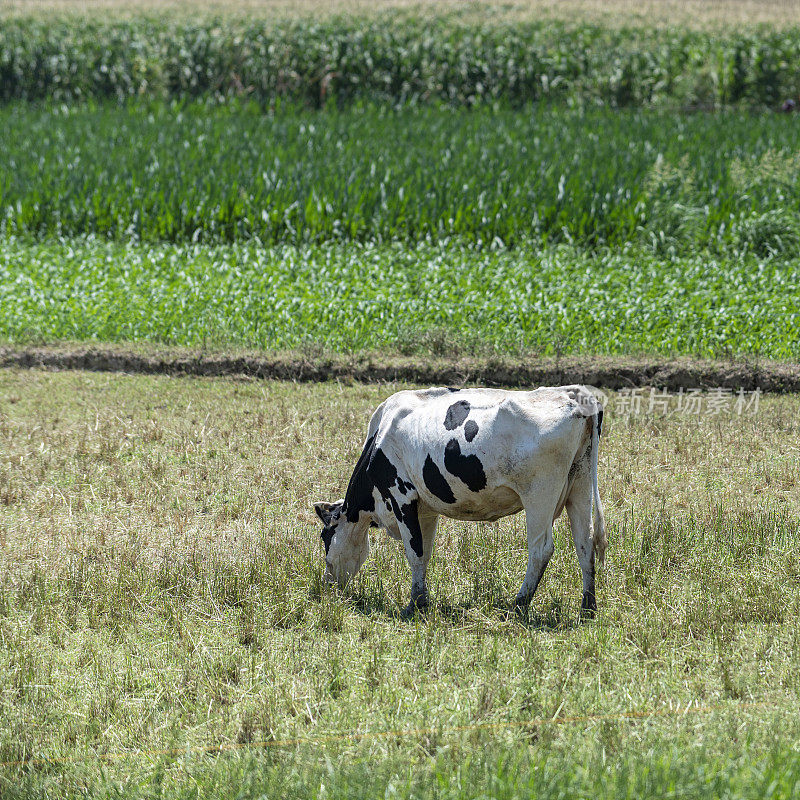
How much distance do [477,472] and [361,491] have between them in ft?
2.68

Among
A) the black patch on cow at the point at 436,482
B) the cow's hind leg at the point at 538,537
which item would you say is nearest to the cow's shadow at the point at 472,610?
the cow's hind leg at the point at 538,537

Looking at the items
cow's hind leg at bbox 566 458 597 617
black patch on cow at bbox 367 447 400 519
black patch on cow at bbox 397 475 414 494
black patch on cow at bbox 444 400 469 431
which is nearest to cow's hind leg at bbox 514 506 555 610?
cow's hind leg at bbox 566 458 597 617

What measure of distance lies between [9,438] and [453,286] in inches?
215

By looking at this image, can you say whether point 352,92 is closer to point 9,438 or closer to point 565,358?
point 565,358

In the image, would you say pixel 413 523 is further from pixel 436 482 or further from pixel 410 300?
pixel 410 300

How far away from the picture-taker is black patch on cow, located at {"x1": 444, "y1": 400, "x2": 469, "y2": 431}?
5.45m

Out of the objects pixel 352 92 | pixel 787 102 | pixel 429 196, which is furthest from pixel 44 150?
pixel 787 102

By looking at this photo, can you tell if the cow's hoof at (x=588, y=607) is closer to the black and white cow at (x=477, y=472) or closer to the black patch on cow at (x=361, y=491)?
the black and white cow at (x=477, y=472)

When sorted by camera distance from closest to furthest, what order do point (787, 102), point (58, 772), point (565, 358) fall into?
point (58, 772) < point (565, 358) < point (787, 102)

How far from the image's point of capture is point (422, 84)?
969 inches

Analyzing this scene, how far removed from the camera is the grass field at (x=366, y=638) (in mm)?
3906

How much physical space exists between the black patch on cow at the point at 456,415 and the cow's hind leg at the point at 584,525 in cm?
64

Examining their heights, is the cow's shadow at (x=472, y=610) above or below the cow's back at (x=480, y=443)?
below

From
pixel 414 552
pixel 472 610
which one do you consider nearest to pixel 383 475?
pixel 414 552
